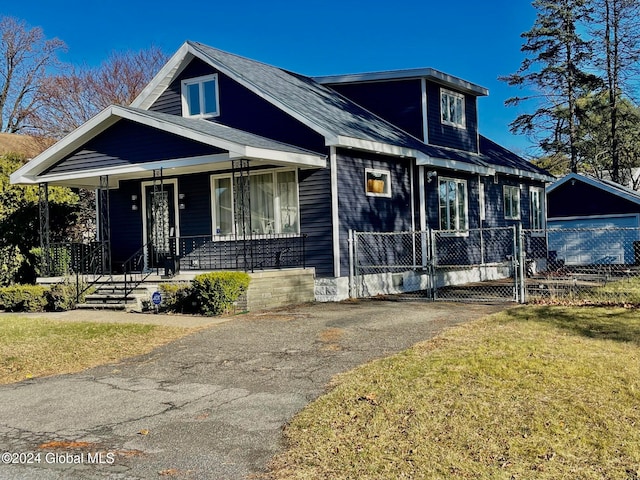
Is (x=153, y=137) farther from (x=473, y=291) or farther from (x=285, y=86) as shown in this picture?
(x=473, y=291)

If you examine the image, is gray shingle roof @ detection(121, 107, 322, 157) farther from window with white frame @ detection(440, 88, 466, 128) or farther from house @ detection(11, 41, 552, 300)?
window with white frame @ detection(440, 88, 466, 128)

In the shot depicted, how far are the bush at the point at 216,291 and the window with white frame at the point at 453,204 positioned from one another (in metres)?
7.92

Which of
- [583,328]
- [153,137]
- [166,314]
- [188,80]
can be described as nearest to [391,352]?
[583,328]

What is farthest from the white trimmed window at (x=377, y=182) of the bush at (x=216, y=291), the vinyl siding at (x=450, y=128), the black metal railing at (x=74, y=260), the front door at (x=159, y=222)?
the black metal railing at (x=74, y=260)

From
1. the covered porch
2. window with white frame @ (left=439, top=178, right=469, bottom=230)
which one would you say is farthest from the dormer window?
window with white frame @ (left=439, top=178, right=469, bottom=230)

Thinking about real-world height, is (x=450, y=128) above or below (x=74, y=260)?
above

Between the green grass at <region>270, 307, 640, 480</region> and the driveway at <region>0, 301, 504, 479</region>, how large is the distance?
39cm

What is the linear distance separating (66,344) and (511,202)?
656 inches

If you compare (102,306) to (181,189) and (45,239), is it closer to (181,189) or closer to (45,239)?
(45,239)

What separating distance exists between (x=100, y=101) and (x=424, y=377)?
3368cm

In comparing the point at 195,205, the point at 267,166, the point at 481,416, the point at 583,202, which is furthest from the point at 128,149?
the point at 583,202

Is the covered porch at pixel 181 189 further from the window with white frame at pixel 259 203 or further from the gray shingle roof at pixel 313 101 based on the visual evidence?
the gray shingle roof at pixel 313 101

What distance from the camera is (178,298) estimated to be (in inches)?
516

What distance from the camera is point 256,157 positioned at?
43.4 feet
